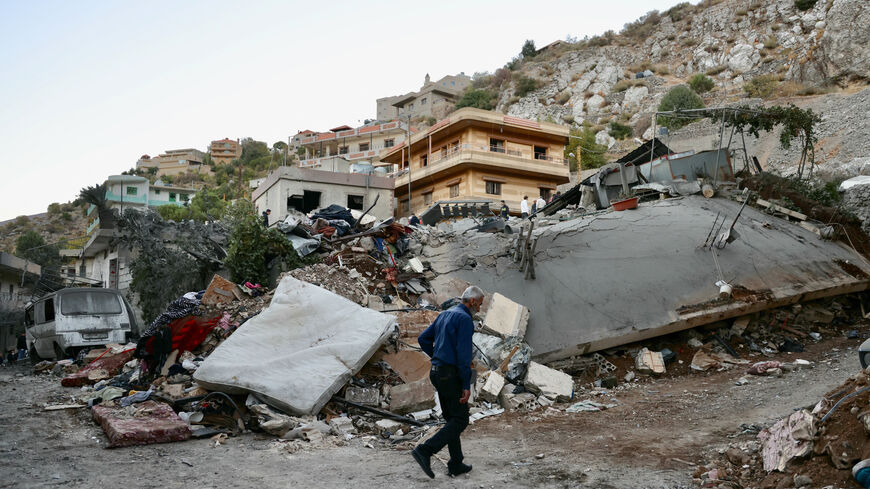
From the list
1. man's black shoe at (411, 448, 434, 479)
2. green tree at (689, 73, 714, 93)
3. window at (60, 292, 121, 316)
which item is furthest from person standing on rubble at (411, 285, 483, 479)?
green tree at (689, 73, 714, 93)

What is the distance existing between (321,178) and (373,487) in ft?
62.6

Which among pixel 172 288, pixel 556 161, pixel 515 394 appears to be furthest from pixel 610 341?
pixel 556 161

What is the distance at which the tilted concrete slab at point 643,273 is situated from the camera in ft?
29.0

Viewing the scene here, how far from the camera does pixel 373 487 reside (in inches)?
151

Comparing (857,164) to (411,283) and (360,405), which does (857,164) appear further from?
(360,405)

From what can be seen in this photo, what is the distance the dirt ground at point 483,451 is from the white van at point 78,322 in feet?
12.0

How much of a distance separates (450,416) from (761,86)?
1766 inches

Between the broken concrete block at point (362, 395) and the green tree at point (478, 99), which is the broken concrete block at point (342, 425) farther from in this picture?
the green tree at point (478, 99)


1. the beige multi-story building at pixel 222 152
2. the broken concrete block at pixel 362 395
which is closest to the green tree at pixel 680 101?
the broken concrete block at pixel 362 395

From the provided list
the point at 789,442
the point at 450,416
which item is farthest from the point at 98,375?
the point at 789,442

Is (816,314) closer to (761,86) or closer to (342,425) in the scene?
(342,425)

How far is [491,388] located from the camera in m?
6.88

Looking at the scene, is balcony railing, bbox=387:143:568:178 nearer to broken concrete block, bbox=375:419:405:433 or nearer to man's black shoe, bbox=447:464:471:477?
broken concrete block, bbox=375:419:405:433

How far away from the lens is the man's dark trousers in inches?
159
